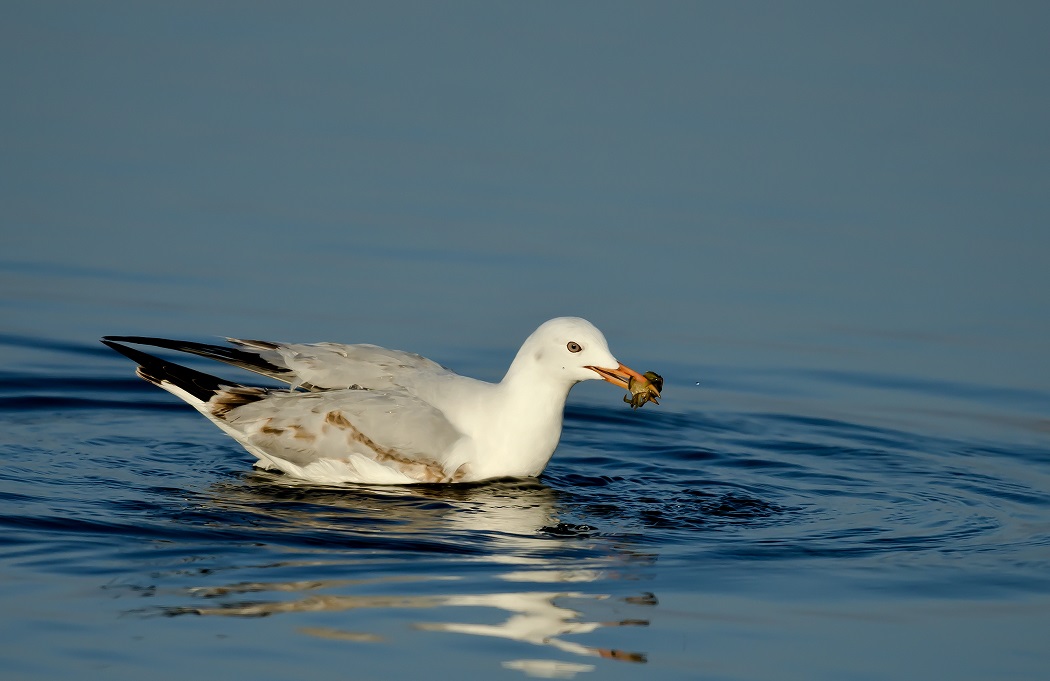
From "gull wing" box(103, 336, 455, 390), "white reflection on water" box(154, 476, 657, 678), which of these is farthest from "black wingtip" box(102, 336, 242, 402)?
"white reflection on water" box(154, 476, 657, 678)

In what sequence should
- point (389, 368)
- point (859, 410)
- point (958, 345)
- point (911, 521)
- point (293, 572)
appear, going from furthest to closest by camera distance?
point (958, 345) < point (859, 410) < point (389, 368) < point (911, 521) < point (293, 572)

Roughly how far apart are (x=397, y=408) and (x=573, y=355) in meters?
1.25

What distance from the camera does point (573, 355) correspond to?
11094 mm

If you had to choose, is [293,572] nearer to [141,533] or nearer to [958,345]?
[141,533]

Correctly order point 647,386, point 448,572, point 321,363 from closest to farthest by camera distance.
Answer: point 448,572 → point 647,386 → point 321,363

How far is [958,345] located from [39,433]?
8434 mm

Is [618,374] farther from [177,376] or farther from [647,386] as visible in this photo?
[177,376]

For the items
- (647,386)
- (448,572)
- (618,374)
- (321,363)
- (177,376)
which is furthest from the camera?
(177,376)

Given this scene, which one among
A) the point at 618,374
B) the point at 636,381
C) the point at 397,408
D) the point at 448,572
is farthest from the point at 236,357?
the point at 448,572

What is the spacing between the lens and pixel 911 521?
10.7 meters

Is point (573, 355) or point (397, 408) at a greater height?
point (573, 355)

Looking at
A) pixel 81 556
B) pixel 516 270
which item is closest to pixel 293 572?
pixel 81 556

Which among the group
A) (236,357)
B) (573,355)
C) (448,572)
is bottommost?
(448,572)

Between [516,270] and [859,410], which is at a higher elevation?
[516,270]
